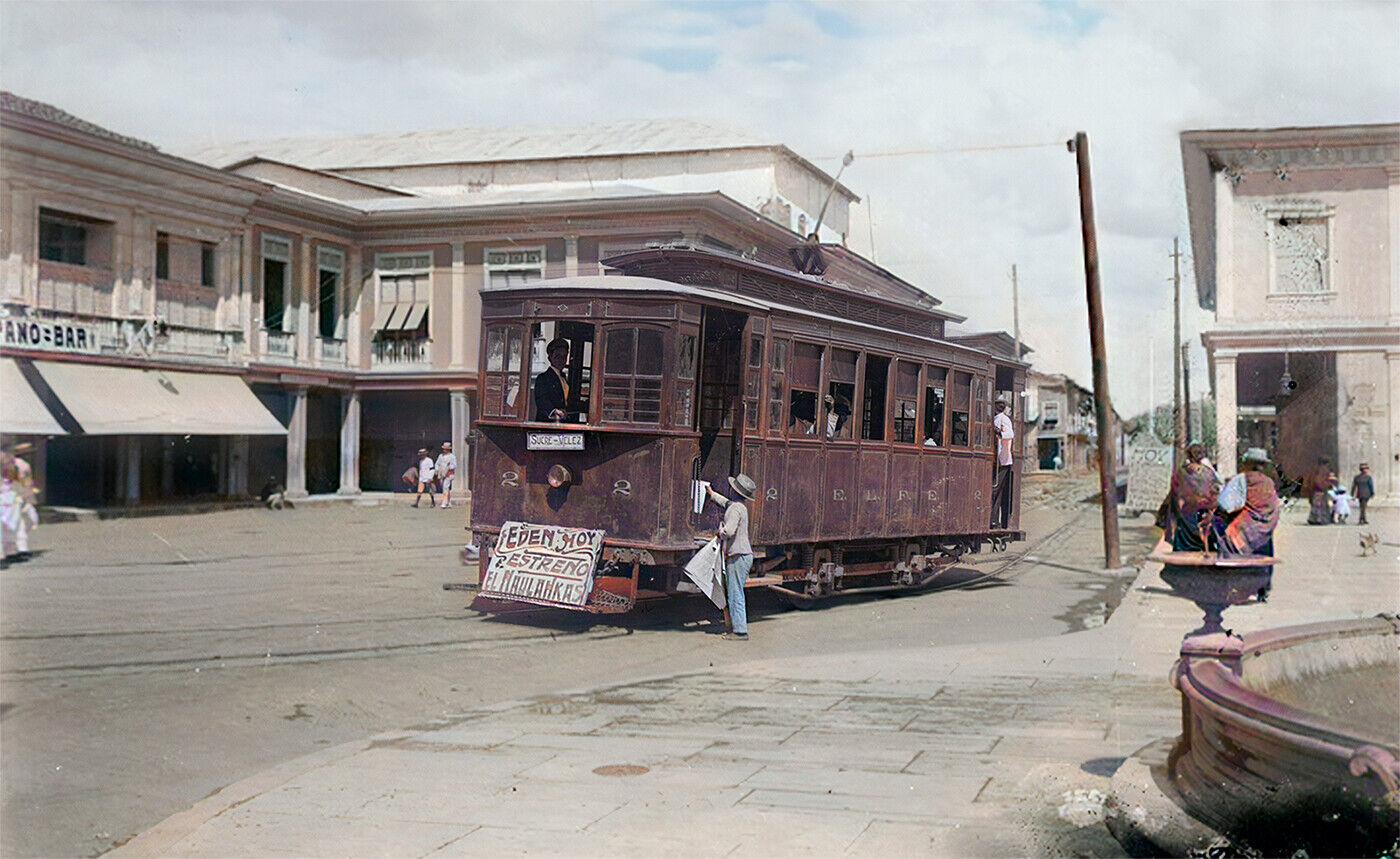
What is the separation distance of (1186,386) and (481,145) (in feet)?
24.0

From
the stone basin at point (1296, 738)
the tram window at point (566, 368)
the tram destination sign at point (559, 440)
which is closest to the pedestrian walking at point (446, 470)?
the tram destination sign at point (559, 440)

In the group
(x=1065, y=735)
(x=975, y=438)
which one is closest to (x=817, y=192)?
(x=975, y=438)

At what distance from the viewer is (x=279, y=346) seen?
409 inches

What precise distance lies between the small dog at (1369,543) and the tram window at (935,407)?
20.9 ft

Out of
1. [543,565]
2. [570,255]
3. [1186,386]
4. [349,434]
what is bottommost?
[543,565]

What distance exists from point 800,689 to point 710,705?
76 cm

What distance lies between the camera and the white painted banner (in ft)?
39.3

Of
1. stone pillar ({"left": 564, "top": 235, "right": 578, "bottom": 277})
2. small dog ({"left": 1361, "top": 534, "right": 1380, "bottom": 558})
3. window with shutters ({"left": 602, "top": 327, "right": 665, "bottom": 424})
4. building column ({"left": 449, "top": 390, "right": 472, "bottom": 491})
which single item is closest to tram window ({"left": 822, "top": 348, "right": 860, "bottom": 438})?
window with shutters ({"left": 602, "top": 327, "right": 665, "bottom": 424})

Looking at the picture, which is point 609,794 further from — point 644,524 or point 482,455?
point 482,455

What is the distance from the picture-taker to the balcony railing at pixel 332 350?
11.9 meters

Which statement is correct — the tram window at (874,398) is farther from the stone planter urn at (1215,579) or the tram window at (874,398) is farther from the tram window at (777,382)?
the stone planter urn at (1215,579)

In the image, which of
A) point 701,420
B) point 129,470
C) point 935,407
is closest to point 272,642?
point 129,470

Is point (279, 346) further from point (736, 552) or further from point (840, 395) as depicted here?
point (840, 395)

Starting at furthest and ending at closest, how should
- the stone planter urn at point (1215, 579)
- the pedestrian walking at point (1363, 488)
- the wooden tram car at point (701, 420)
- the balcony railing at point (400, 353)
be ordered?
the balcony railing at point (400, 353)
the wooden tram car at point (701, 420)
the pedestrian walking at point (1363, 488)
the stone planter urn at point (1215, 579)
